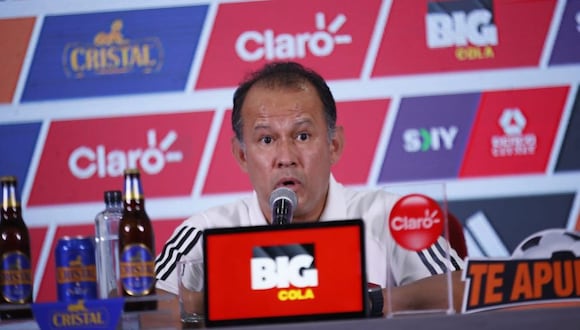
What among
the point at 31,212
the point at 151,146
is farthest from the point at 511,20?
the point at 31,212

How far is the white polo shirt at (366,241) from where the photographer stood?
1.42 meters

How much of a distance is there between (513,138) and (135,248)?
181cm

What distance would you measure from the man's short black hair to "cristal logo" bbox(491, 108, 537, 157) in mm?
944

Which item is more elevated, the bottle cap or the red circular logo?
the bottle cap

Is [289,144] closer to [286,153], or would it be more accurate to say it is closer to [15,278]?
[286,153]

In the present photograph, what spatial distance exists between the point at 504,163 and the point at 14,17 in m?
1.66

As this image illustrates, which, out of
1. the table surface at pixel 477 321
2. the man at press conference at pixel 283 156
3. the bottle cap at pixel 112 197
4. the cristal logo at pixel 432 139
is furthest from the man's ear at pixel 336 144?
the table surface at pixel 477 321

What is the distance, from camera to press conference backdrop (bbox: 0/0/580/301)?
121 inches

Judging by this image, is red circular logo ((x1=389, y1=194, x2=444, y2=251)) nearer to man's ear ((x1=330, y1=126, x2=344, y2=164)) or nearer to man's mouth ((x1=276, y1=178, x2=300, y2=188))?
man's mouth ((x1=276, y1=178, x2=300, y2=188))

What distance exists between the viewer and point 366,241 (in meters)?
1.37

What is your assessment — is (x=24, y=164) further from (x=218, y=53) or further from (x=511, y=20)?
(x=511, y=20)

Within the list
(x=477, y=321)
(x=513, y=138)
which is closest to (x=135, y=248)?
(x=477, y=321)

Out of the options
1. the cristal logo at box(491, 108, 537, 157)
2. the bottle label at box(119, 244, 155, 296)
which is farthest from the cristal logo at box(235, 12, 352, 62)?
the bottle label at box(119, 244, 155, 296)

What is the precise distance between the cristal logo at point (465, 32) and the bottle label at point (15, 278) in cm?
185
